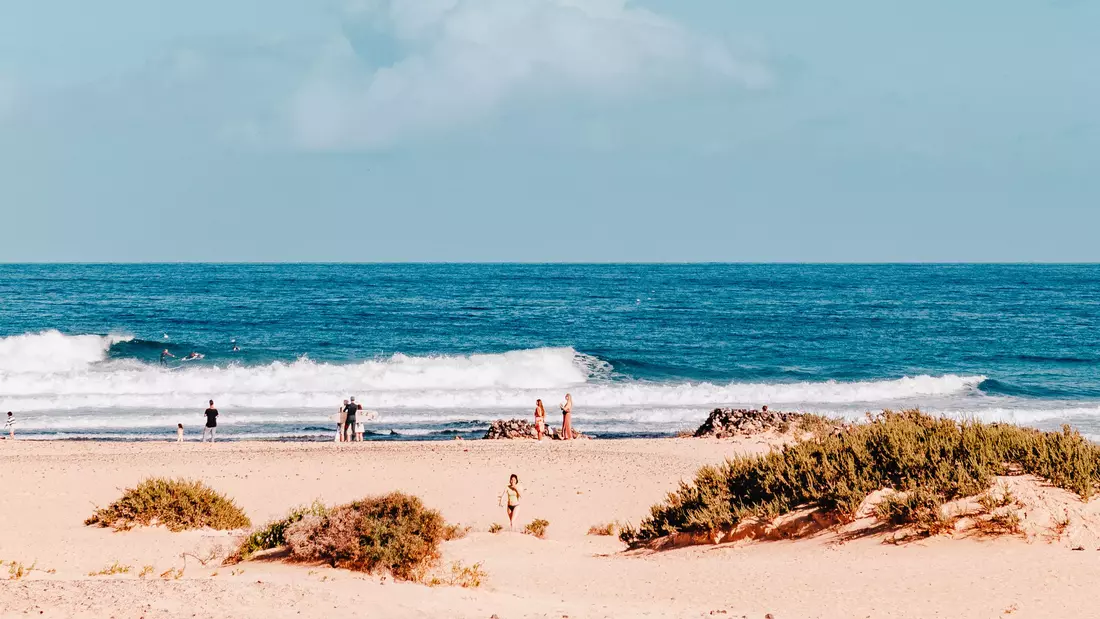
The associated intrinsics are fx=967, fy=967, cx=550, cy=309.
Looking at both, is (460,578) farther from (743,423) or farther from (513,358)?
(513,358)

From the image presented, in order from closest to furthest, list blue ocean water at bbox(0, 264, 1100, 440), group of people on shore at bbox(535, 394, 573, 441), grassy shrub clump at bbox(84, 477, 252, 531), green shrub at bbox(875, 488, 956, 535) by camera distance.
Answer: green shrub at bbox(875, 488, 956, 535) < grassy shrub clump at bbox(84, 477, 252, 531) < group of people on shore at bbox(535, 394, 573, 441) < blue ocean water at bbox(0, 264, 1100, 440)

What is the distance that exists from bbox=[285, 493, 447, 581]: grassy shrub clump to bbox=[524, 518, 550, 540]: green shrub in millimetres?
3660

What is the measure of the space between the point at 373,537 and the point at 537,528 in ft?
15.5

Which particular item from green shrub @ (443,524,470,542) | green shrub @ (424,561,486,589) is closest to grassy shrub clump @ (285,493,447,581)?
green shrub @ (424,561,486,589)

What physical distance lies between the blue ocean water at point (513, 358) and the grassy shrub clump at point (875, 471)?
14.8 metres

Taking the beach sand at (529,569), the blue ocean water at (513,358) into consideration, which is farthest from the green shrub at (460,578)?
the blue ocean water at (513,358)

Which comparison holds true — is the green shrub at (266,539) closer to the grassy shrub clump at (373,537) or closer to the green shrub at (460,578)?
the grassy shrub clump at (373,537)

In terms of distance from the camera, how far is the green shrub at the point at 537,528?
13.9 m

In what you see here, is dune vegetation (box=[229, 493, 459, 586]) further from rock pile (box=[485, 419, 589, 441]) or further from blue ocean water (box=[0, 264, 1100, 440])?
blue ocean water (box=[0, 264, 1100, 440])

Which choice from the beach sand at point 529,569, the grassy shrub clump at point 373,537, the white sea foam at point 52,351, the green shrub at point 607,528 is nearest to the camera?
the beach sand at point 529,569

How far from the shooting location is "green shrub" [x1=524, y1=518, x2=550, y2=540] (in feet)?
45.4

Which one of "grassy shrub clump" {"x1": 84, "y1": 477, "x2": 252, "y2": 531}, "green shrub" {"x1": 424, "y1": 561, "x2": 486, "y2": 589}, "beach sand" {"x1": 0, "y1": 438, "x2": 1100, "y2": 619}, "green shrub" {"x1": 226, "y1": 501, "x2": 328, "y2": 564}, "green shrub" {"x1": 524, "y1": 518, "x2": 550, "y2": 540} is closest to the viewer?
"beach sand" {"x1": 0, "y1": 438, "x2": 1100, "y2": 619}

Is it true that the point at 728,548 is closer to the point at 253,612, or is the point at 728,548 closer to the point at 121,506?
the point at 253,612

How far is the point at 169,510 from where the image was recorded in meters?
12.8
